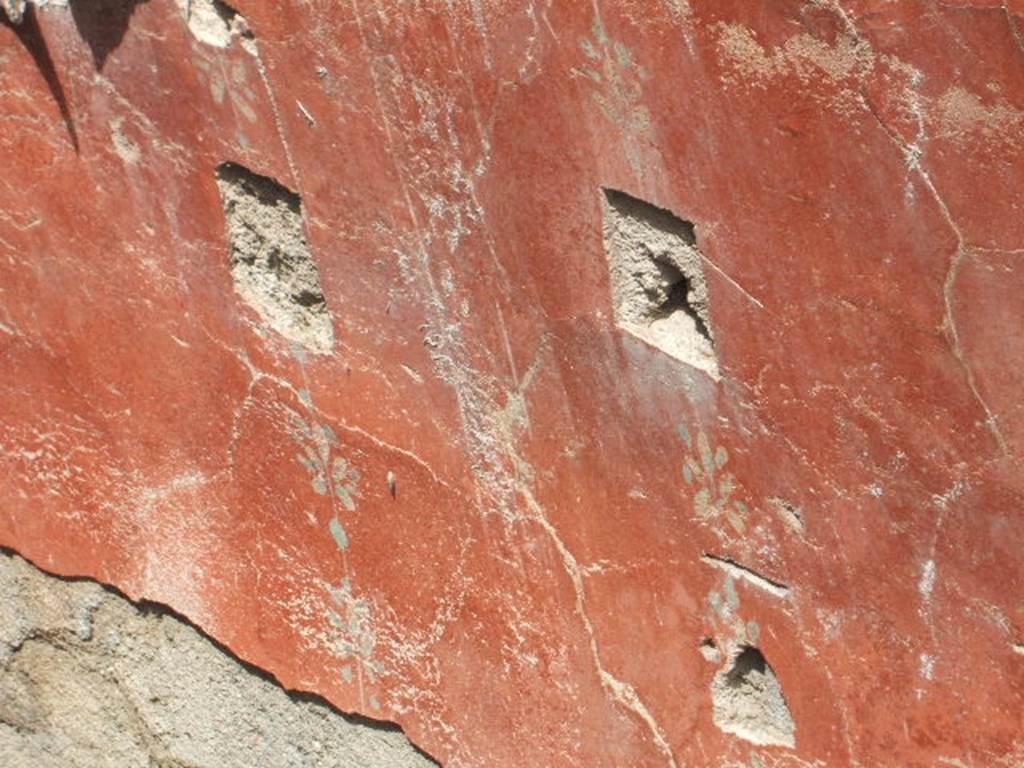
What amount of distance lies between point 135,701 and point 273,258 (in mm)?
835

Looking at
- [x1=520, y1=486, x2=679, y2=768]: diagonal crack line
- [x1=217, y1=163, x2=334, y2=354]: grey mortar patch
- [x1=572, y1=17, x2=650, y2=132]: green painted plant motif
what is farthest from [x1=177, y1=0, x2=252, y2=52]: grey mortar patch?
[x1=520, y1=486, x2=679, y2=768]: diagonal crack line

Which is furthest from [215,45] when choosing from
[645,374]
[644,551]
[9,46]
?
[644,551]

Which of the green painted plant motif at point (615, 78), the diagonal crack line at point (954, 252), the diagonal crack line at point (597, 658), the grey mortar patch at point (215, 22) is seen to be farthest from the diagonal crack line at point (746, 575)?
the grey mortar patch at point (215, 22)

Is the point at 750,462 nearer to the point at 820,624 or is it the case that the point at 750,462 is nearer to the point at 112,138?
the point at 820,624

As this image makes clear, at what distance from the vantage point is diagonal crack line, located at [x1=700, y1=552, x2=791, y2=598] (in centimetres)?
184

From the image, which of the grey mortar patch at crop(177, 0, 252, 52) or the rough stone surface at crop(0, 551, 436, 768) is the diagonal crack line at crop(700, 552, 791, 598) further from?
the grey mortar patch at crop(177, 0, 252, 52)

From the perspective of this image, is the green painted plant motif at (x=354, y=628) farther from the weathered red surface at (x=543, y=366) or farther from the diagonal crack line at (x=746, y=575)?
the diagonal crack line at (x=746, y=575)

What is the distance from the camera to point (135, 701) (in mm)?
2584

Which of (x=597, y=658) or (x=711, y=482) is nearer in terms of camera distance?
(x=711, y=482)

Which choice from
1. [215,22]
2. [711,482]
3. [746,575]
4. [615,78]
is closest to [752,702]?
[746,575]

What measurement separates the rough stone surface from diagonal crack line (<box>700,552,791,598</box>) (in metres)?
0.58

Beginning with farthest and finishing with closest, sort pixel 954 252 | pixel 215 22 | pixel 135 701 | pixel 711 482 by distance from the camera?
pixel 135 701, pixel 215 22, pixel 711 482, pixel 954 252

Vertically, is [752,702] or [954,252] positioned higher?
[954,252]

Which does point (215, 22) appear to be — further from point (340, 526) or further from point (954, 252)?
point (954, 252)
